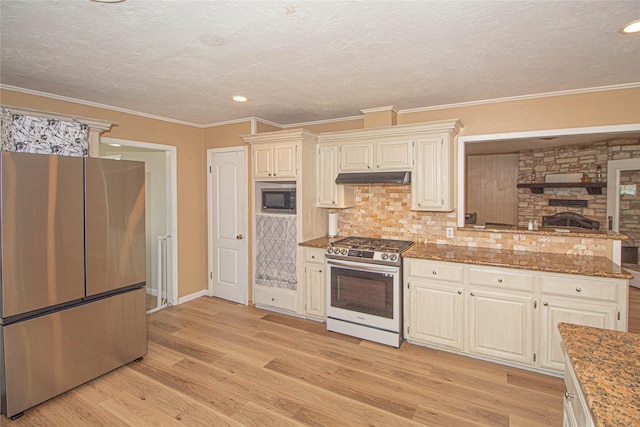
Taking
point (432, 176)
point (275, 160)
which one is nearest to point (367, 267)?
point (432, 176)

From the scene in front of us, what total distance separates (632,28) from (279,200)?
3.31 metres

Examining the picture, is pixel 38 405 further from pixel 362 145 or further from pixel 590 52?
pixel 590 52

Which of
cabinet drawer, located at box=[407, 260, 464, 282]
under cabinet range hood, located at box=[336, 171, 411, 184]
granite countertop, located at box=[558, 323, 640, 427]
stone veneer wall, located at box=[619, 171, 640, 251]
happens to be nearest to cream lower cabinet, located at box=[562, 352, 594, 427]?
granite countertop, located at box=[558, 323, 640, 427]

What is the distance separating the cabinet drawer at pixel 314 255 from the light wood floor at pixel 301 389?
0.85m

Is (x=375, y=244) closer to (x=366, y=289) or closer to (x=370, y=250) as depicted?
(x=370, y=250)

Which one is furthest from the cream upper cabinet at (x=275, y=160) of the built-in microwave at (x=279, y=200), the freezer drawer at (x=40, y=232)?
the freezer drawer at (x=40, y=232)

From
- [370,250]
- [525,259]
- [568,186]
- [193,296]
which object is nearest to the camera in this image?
[525,259]

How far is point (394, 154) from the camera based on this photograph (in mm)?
3613

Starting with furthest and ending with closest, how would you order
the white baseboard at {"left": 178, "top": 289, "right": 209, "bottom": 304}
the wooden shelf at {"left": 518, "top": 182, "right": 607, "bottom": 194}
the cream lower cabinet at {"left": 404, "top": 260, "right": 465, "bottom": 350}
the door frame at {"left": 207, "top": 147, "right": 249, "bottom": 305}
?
the wooden shelf at {"left": 518, "top": 182, "right": 607, "bottom": 194}, the white baseboard at {"left": 178, "top": 289, "right": 209, "bottom": 304}, the door frame at {"left": 207, "top": 147, "right": 249, "bottom": 305}, the cream lower cabinet at {"left": 404, "top": 260, "right": 465, "bottom": 350}

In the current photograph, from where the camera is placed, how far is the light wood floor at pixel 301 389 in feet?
7.55

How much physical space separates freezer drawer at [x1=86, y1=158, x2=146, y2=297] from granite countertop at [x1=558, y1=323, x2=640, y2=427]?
314 centimetres

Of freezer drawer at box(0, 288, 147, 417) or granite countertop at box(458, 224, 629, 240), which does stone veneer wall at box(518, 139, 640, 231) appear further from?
freezer drawer at box(0, 288, 147, 417)

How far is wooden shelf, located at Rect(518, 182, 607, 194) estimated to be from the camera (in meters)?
5.57

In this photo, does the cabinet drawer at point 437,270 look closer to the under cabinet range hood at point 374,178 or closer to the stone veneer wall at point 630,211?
the under cabinet range hood at point 374,178
